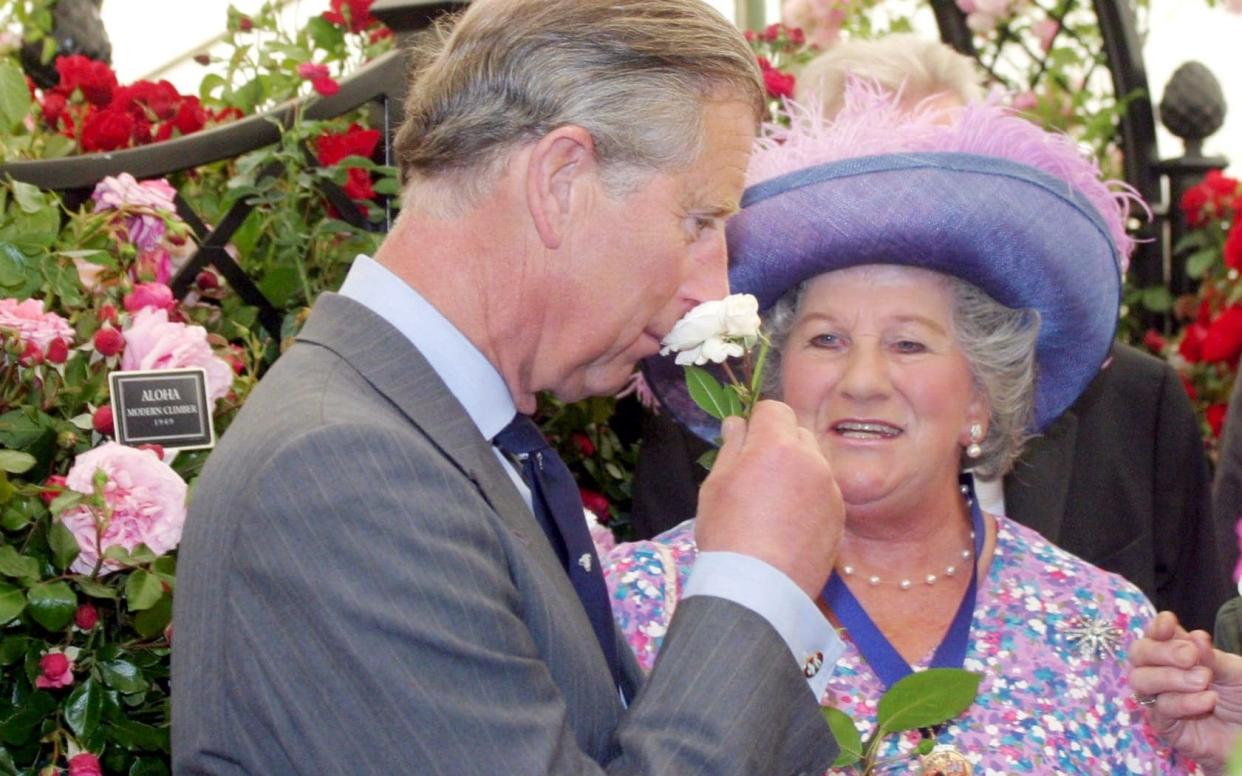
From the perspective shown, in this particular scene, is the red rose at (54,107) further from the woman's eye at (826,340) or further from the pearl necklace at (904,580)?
the pearl necklace at (904,580)

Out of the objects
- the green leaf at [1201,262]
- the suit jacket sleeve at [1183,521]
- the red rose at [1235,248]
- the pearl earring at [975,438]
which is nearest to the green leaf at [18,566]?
the pearl earring at [975,438]

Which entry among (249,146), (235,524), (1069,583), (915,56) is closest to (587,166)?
(235,524)

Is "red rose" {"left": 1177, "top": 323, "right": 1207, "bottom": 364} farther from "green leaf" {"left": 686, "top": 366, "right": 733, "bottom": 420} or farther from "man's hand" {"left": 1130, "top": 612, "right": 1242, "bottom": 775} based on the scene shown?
"green leaf" {"left": 686, "top": 366, "right": 733, "bottom": 420}

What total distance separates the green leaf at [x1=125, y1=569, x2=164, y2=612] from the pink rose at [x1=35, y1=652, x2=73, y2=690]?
0.34 feet

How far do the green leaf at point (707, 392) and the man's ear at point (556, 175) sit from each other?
26 centimetres

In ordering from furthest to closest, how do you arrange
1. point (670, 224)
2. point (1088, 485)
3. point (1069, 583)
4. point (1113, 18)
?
point (1113, 18) → point (1088, 485) → point (1069, 583) → point (670, 224)

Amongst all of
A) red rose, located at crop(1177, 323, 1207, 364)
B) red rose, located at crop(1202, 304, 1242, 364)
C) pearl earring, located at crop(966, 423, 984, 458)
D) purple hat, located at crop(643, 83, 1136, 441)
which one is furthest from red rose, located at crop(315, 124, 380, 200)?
red rose, located at crop(1177, 323, 1207, 364)

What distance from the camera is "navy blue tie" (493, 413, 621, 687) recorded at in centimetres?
149

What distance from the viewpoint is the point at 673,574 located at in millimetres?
2264

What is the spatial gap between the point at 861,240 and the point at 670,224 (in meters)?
0.91

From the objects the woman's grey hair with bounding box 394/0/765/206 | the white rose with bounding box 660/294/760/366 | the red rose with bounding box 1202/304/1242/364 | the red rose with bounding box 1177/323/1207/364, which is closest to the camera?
the woman's grey hair with bounding box 394/0/765/206

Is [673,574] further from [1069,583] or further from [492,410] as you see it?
[492,410]

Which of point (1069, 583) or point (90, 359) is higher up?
point (90, 359)

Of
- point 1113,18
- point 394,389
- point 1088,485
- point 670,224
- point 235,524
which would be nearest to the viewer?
point 235,524
